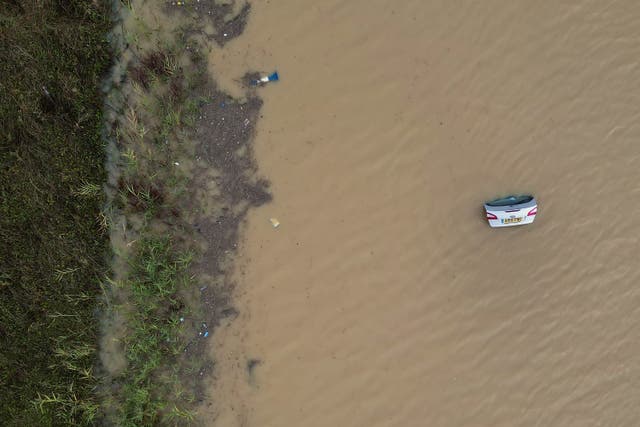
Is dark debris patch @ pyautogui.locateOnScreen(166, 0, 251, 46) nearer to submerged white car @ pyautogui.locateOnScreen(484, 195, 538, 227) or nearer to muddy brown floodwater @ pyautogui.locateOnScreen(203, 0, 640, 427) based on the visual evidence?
muddy brown floodwater @ pyautogui.locateOnScreen(203, 0, 640, 427)

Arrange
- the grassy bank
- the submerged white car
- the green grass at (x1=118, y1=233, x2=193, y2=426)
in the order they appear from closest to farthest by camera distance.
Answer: the grassy bank < the green grass at (x1=118, y1=233, x2=193, y2=426) < the submerged white car

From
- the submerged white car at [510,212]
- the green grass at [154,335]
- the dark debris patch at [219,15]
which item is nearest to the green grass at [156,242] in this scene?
the green grass at [154,335]

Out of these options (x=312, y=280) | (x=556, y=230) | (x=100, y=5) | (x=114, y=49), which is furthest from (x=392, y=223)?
(x=100, y=5)

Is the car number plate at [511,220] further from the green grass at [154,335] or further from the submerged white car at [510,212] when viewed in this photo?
the green grass at [154,335]

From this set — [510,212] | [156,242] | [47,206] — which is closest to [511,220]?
[510,212]

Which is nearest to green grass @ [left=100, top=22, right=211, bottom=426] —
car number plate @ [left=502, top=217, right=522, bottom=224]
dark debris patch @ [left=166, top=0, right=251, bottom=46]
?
dark debris patch @ [left=166, top=0, right=251, bottom=46]

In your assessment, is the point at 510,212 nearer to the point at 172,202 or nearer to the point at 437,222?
the point at 437,222

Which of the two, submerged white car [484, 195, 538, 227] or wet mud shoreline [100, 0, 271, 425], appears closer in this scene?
wet mud shoreline [100, 0, 271, 425]
